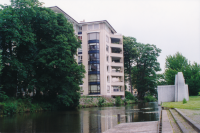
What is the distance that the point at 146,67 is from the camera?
2574 inches

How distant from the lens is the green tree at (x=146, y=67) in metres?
63.5

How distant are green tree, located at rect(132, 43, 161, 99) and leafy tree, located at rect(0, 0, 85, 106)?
35.3 meters

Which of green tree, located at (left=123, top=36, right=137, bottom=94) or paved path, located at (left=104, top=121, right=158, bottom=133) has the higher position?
green tree, located at (left=123, top=36, right=137, bottom=94)

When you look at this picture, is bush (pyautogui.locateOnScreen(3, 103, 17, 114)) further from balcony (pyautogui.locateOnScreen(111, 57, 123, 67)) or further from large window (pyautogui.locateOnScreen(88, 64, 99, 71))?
balcony (pyautogui.locateOnScreen(111, 57, 123, 67))

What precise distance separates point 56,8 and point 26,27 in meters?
19.3

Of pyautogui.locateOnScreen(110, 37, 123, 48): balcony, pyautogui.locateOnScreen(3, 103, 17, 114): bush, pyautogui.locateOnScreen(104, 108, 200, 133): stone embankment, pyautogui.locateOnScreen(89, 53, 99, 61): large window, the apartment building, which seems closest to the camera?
pyautogui.locateOnScreen(104, 108, 200, 133): stone embankment

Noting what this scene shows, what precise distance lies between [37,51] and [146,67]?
42.8m

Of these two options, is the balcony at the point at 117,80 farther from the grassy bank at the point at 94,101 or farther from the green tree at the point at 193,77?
the green tree at the point at 193,77

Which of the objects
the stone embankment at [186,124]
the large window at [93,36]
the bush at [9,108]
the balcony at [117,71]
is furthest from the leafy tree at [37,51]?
the balcony at [117,71]

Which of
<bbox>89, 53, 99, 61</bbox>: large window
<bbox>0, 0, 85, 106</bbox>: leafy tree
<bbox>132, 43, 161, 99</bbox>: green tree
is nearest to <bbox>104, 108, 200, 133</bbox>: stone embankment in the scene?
<bbox>0, 0, 85, 106</bbox>: leafy tree

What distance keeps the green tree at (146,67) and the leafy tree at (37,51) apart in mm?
35282

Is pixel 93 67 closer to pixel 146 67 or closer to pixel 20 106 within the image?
pixel 146 67

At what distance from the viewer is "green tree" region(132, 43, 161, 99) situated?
63.5m

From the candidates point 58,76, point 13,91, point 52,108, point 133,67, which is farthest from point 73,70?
point 133,67
